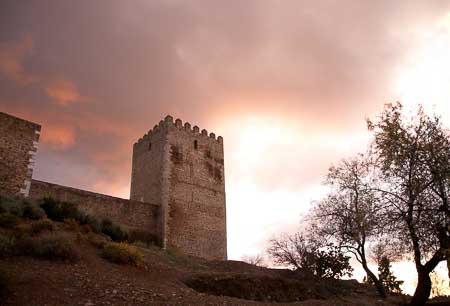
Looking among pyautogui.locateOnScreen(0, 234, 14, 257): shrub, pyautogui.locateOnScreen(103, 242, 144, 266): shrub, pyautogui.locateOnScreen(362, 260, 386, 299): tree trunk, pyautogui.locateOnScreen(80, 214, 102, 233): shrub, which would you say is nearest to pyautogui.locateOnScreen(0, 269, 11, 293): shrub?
pyautogui.locateOnScreen(0, 234, 14, 257): shrub

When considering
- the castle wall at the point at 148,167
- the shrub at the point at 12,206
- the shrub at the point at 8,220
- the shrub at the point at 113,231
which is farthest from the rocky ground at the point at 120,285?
the castle wall at the point at 148,167

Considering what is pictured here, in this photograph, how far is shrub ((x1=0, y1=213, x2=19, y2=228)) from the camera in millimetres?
11985

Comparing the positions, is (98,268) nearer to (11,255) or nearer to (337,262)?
(11,255)

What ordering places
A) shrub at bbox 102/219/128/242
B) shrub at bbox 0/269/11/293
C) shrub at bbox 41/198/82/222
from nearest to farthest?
shrub at bbox 0/269/11/293, shrub at bbox 41/198/82/222, shrub at bbox 102/219/128/242

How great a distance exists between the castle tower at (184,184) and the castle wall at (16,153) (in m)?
8.58

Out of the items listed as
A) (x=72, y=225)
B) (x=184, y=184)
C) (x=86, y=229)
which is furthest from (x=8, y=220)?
(x=184, y=184)

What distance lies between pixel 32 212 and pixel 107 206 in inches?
275

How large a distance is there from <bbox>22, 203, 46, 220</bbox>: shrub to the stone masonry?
422 centimetres

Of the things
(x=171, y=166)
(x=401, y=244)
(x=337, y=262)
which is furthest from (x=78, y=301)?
(x=171, y=166)

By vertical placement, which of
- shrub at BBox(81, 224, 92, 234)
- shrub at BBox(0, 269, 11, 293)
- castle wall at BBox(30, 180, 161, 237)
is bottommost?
shrub at BBox(0, 269, 11, 293)

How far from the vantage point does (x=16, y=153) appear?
1742cm

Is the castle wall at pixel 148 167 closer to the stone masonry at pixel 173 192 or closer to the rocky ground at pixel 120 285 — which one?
the stone masonry at pixel 173 192

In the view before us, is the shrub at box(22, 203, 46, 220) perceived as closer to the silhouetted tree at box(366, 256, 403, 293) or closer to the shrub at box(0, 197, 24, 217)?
the shrub at box(0, 197, 24, 217)

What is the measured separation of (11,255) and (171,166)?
15856 millimetres
